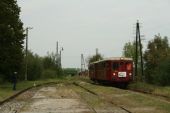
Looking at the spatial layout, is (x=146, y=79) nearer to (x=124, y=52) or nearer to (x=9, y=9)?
(x=9, y=9)

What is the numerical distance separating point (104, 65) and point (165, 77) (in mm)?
6503

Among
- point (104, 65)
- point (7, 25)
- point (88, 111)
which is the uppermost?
point (7, 25)

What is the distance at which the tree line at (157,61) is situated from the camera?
53209 mm

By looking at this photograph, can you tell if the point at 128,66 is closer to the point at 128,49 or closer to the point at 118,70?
the point at 118,70

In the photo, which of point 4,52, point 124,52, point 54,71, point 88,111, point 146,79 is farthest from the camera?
point 124,52

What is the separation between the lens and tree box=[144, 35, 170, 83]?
67.6 meters

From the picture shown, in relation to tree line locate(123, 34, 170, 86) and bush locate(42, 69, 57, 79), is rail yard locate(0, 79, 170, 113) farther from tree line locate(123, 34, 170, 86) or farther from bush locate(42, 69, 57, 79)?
bush locate(42, 69, 57, 79)

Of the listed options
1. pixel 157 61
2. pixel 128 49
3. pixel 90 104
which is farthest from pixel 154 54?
pixel 128 49

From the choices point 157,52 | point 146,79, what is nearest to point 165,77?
point 146,79

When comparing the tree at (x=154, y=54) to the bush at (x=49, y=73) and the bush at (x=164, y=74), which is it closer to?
the bush at (x=164, y=74)

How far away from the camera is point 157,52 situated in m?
72.4

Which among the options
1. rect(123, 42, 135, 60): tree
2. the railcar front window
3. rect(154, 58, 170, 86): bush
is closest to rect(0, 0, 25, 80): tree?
the railcar front window

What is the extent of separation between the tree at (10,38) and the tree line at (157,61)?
584 inches

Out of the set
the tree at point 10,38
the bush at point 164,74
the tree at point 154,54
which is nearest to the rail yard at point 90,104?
the tree at point 10,38
